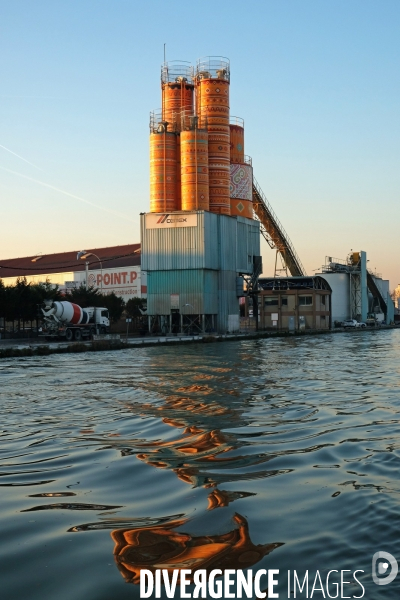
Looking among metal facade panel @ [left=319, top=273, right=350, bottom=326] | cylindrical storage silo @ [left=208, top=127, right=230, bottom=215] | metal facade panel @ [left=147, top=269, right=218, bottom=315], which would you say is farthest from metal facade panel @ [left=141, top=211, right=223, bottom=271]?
metal facade panel @ [left=319, top=273, right=350, bottom=326]

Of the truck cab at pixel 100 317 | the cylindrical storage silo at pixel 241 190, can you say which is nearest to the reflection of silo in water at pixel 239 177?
the cylindrical storage silo at pixel 241 190

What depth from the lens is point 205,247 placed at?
65188mm

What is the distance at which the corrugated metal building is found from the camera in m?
65.3

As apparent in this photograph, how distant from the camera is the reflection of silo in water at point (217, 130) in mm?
68250

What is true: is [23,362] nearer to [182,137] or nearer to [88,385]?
[88,385]

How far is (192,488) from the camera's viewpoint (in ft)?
29.2

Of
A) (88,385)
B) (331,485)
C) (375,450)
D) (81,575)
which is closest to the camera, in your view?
(81,575)

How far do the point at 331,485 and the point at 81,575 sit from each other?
3.97 m

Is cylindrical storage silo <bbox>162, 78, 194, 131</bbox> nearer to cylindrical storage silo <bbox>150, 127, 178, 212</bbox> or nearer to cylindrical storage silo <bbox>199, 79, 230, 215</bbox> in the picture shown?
cylindrical storage silo <bbox>199, 79, 230, 215</bbox>

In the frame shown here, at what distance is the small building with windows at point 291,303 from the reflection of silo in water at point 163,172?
28.1 metres

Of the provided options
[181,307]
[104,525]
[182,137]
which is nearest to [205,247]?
[181,307]

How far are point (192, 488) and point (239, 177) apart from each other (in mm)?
67580

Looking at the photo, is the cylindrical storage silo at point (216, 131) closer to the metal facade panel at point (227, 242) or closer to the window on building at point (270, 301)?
the metal facade panel at point (227, 242)

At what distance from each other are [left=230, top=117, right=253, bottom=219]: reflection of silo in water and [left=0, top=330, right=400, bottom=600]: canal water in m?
55.5
